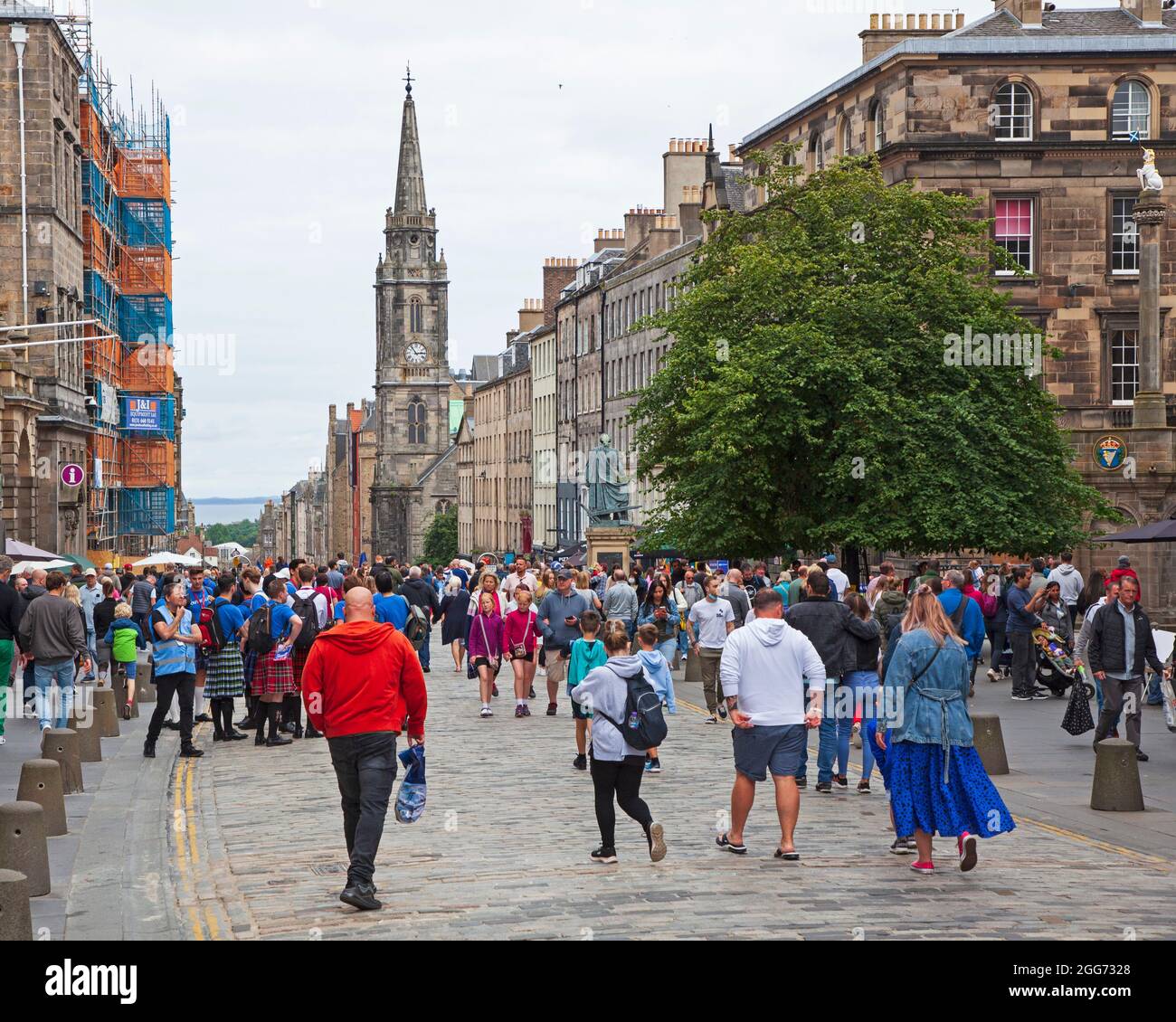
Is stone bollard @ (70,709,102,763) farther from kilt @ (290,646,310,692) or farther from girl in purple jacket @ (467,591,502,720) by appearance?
girl in purple jacket @ (467,591,502,720)

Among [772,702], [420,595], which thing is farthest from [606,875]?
[420,595]

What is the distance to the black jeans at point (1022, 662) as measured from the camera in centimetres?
2406

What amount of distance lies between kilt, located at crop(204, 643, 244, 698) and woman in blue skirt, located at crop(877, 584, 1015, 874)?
9.70 m

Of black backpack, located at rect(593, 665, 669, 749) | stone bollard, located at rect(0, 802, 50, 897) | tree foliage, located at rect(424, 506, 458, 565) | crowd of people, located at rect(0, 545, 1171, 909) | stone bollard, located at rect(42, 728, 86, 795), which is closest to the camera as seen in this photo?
crowd of people, located at rect(0, 545, 1171, 909)

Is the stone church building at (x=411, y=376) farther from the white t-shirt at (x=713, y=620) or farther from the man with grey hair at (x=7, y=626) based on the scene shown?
the man with grey hair at (x=7, y=626)

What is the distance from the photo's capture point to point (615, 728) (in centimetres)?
1165

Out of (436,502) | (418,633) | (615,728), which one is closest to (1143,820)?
(615,728)

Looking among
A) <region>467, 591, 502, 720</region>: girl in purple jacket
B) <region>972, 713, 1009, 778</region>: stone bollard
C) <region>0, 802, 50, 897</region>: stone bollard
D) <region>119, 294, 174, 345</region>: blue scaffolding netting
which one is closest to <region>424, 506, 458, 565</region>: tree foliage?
<region>119, 294, 174, 345</region>: blue scaffolding netting

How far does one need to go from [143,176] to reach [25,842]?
194ft

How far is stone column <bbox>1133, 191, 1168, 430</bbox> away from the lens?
3972 cm

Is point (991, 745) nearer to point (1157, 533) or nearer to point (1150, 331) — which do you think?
point (1157, 533)

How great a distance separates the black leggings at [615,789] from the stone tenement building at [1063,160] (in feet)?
123
